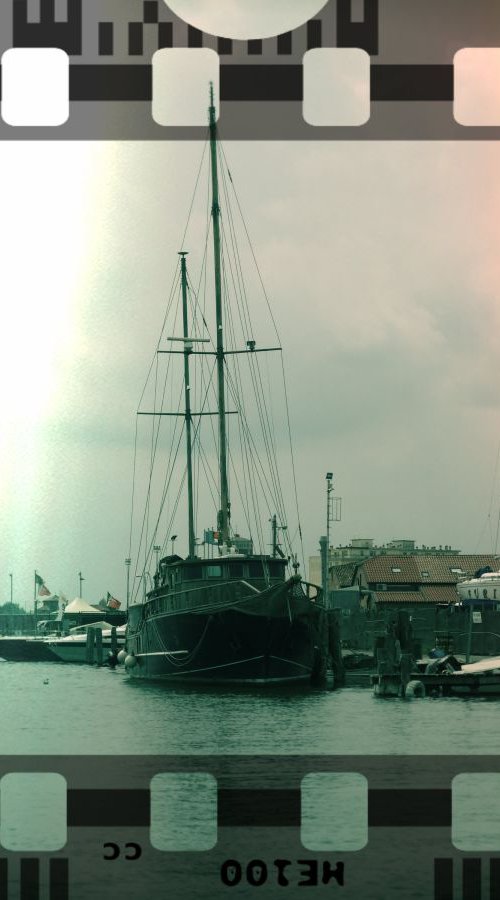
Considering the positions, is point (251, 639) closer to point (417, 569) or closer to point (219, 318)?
point (219, 318)

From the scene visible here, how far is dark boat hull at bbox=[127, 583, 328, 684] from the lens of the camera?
164ft

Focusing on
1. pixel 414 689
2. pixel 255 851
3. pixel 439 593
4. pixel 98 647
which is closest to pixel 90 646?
pixel 98 647

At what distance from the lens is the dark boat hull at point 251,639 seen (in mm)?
50062

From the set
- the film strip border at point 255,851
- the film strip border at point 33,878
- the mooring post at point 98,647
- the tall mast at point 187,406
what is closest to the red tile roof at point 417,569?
the mooring post at point 98,647

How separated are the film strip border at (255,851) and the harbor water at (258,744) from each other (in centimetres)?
6

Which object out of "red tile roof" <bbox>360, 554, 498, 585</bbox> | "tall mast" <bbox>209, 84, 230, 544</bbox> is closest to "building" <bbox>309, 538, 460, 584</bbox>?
"red tile roof" <bbox>360, 554, 498, 585</bbox>

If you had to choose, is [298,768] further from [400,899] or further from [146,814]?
[400,899]

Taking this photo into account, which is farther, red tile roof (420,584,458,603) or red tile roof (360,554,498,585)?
red tile roof (360,554,498,585)

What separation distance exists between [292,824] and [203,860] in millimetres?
3093

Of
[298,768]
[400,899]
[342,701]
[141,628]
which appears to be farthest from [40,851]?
[141,628]

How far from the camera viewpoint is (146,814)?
22281 millimetres

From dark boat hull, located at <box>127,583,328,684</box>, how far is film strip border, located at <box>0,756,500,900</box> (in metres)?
22.1

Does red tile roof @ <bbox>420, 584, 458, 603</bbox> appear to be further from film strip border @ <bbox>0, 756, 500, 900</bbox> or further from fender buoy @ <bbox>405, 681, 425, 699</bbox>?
film strip border @ <bbox>0, 756, 500, 900</bbox>

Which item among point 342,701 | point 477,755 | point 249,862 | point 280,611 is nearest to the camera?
point 249,862
